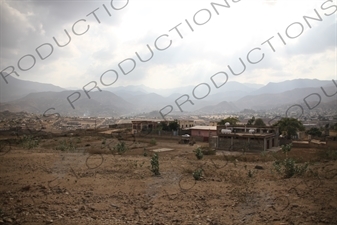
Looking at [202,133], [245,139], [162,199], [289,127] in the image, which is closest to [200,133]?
[202,133]

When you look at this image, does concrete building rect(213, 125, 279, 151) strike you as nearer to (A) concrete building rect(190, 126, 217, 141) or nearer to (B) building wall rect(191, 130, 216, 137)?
(A) concrete building rect(190, 126, 217, 141)

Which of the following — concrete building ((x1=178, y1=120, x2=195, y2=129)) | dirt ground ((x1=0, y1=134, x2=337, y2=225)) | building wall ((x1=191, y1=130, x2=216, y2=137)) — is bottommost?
building wall ((x1=191, y1=130, x2=216, y2=137))

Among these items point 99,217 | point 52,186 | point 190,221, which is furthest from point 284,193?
point 52,186

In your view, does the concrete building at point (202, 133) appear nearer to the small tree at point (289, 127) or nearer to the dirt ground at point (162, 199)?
the small tree at point (289, 127)

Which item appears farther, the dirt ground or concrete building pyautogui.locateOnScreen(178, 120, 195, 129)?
concrete building pyautogui.locateOnScreen(178, 120, 195, 129)

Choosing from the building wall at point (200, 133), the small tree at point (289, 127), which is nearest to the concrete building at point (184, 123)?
the building wall at point (200, 133)

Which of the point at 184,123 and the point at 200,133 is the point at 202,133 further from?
the point at 184,123

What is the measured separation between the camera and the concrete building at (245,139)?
2467 centimetres

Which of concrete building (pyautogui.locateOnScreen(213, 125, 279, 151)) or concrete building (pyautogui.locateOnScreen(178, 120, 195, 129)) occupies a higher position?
concrete building (pyautogui.locateOnScreen(178, 120, 195, 129))

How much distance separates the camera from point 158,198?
6.79m

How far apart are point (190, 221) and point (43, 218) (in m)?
3.40

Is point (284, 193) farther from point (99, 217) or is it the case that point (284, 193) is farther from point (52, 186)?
point (52, 186)

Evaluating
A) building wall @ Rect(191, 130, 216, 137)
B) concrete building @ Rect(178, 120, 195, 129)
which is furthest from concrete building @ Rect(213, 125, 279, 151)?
concrete building @ Rect(178, 120, 195, 129)

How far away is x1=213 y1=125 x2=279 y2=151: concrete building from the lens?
24672 mm
